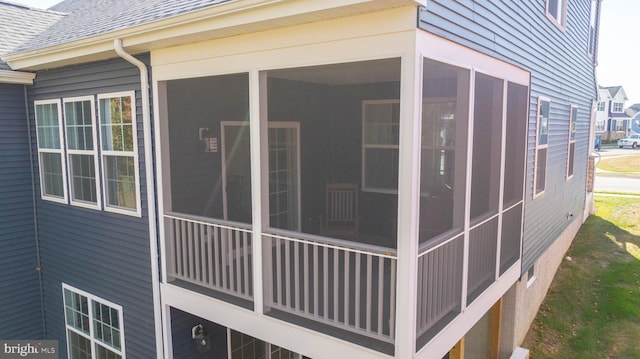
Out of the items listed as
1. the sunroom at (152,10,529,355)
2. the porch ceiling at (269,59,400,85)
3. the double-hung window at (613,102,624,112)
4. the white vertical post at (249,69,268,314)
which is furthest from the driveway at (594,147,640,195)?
the double-hung window at (613,102,624,112)

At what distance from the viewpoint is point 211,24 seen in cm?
434

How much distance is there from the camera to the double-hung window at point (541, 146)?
24.9ft

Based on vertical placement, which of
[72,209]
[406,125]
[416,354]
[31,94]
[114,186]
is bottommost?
[416,354]

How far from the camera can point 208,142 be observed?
263 inches

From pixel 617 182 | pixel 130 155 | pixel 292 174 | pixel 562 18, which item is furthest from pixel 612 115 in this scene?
pixel 130 155

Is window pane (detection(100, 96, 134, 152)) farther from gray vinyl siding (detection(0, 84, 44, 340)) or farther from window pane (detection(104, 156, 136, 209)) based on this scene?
gray vinyl siding (detection(0, 84, 44, 340))

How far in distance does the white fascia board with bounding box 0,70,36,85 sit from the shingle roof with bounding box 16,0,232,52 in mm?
452

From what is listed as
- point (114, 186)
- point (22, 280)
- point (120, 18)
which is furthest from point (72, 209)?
point (120, 18)

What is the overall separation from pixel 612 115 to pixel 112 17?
218ft

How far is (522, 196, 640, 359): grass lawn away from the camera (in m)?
8.34

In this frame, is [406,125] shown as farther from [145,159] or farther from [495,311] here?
[495,311]

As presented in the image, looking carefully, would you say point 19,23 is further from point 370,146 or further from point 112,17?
point 370,146

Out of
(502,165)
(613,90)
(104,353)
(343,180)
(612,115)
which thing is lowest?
(104,353)

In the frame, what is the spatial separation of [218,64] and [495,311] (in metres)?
5.92
